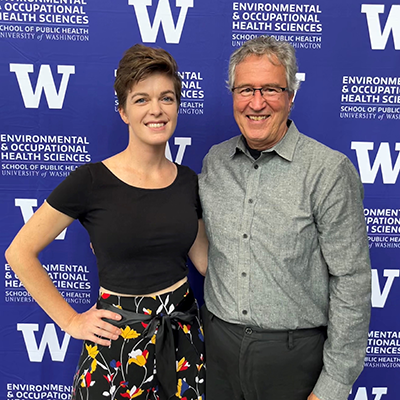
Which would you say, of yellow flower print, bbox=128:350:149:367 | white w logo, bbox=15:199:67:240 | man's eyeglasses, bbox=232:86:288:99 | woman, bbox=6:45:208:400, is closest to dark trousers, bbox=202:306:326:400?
woman, bbox=6:45:208:400

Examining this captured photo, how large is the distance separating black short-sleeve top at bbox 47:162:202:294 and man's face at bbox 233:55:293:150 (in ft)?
1.09

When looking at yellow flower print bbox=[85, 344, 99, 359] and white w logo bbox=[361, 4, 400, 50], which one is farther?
white w logo bbox=[361, 4, 400, 50]

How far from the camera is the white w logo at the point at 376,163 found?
5.49 ft

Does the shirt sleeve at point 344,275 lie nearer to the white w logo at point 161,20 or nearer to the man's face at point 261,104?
the man's face at point 261,104

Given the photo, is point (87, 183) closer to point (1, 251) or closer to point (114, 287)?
point (114, 287)

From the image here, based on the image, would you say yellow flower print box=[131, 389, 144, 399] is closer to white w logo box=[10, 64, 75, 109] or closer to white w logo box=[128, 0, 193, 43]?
white w logo box=[10, 64, 75, 109]

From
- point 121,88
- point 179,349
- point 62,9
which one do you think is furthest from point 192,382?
point 62,9

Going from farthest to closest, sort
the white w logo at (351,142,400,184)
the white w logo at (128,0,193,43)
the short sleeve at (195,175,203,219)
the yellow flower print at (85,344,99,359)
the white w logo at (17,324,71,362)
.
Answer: the white w logo at (17,324,71,362) → the white w logo at (351,142,400,184) → the white w logo at (128,0,193,43) → the short sleeve at (195,175,203,219) → the yellow flower print at (85,344,99,359)

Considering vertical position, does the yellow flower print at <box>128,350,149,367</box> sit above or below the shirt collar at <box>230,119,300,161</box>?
below

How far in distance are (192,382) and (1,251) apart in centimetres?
109

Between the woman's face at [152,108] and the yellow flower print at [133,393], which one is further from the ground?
the woman's face at [152,108]

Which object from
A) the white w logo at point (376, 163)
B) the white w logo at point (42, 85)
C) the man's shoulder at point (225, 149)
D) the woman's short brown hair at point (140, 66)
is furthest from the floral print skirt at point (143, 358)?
the white w logo at point (376, 163)

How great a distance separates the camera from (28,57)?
62.8 inches

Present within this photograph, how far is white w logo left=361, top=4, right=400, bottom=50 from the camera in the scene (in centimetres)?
158
